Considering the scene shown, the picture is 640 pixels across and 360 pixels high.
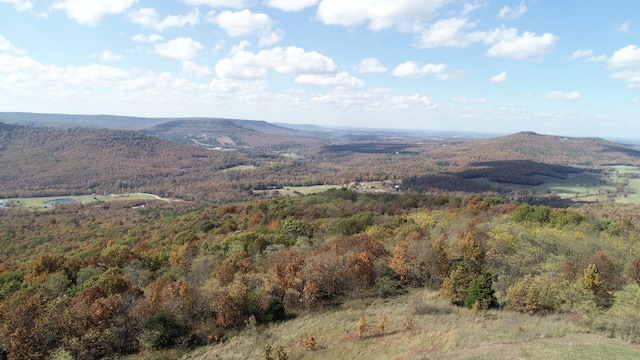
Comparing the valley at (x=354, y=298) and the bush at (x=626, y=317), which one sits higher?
the bush at (x=626, y=317)

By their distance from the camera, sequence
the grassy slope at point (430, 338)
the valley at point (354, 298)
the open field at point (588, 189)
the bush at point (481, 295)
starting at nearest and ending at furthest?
Result: the grassy slope at point (430, 338) < the valley at point (354, 298) < the bush at point (481, 295) < the open field at point (588, 189)

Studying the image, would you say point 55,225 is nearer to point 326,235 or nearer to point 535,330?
point 326,235

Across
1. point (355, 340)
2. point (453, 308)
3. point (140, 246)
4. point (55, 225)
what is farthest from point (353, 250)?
point (55, 225)

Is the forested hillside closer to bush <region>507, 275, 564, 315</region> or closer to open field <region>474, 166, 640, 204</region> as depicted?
bush <region>507, 275, 564, 315</region>

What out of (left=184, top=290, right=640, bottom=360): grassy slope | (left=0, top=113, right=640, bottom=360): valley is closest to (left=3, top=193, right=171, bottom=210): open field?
(left=0, top=113, right=640, bottom=360): valley

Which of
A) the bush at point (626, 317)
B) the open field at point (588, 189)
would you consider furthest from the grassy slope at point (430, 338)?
the open field at point (588, 189)

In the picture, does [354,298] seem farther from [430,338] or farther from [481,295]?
[430,338]

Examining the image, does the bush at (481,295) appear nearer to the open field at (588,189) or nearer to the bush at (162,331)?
the bush at (162,331)
